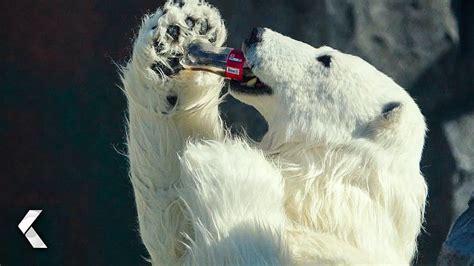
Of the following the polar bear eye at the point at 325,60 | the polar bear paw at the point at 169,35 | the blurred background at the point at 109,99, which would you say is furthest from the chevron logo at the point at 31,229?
the polar bear eye at the point at 325,60

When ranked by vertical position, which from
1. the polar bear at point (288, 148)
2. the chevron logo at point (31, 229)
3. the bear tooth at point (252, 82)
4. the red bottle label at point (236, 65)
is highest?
the chevron logo at point (31, 229)

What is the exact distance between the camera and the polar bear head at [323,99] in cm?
343

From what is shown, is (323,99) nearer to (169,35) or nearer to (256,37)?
(256,37)

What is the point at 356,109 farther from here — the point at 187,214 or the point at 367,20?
the point at 367,20

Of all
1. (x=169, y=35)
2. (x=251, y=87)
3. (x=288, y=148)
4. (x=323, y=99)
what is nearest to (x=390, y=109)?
(x=323, y=99)

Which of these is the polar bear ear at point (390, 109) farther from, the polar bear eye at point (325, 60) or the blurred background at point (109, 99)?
the blurred background at point (109, 99)

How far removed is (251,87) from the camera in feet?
11.5

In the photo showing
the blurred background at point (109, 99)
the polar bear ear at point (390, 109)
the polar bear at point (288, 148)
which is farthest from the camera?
the blurred background at point (109, 99)

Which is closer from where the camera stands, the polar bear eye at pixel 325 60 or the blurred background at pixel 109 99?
the polar bear eye at pixel 325 60

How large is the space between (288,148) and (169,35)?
557mm

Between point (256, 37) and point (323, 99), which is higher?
point (256, 37)

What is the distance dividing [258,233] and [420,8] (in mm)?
2964

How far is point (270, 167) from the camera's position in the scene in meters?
3.31

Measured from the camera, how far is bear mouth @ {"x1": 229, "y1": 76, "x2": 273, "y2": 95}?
350 centimetres
